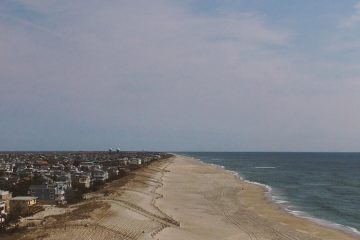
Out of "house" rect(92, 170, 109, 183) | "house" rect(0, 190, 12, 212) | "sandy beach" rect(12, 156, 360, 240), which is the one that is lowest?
"sandy beach" rect(12, 156, 360, 240)

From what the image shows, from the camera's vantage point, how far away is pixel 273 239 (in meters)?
39.9

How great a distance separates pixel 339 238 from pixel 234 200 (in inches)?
932

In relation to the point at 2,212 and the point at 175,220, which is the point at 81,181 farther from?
the point at 2,212

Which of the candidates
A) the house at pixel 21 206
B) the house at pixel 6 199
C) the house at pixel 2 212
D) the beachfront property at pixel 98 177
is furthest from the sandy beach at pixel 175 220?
the beachfront property at pixel 98 177

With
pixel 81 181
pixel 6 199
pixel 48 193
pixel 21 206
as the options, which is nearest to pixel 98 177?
pixel 81 181

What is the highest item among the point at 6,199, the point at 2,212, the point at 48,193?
the point at 48,193

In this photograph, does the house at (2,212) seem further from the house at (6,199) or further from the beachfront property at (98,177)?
the beachfront property at (98,177)

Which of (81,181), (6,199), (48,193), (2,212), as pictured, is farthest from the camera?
(81,181)

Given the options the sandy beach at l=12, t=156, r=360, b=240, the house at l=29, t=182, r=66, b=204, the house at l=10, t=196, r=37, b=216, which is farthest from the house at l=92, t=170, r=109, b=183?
the house at l=10, t=196, r=37, b=216

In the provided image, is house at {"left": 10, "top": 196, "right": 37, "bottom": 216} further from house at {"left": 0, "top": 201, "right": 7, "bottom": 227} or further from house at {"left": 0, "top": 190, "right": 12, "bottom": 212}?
house at {"left": 0, "top": 201, "right": 7, "bottom": 227}

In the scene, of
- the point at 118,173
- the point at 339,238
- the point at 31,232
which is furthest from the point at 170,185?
the point at 31,232

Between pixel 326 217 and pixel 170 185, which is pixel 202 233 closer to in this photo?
pixel 326 217

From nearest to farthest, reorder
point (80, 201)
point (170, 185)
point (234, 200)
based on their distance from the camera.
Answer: point (80, 201) < point (234, 200) < point (170, 185)

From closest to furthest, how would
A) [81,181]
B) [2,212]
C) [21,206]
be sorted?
[2,212]
[21,206]
[81,181]
